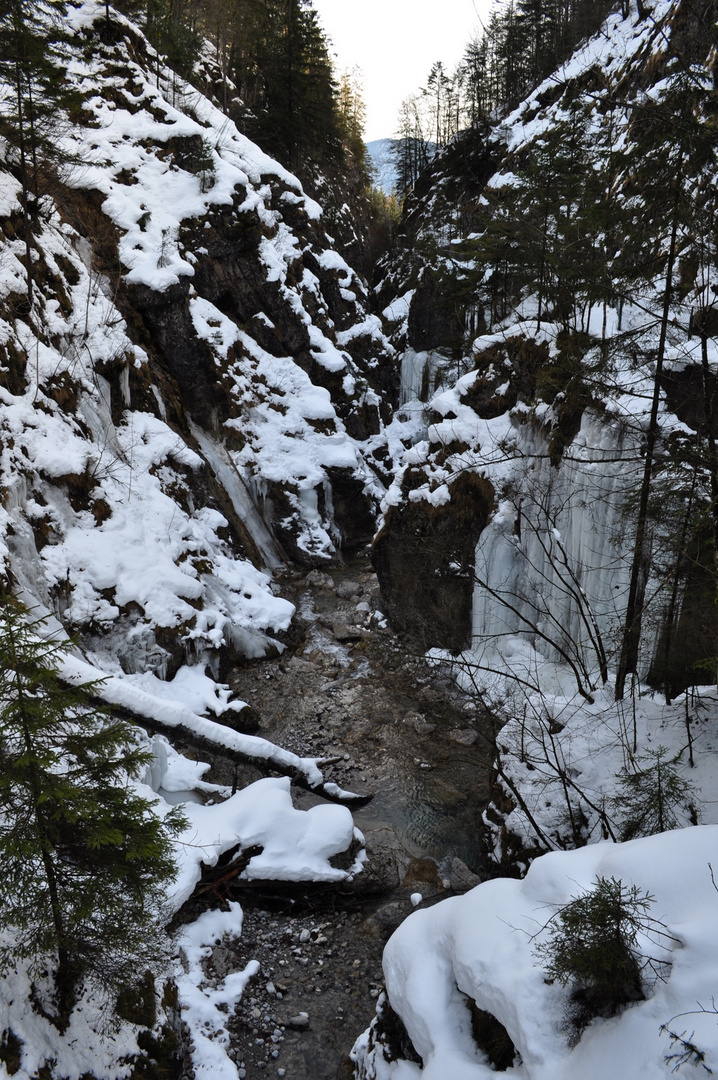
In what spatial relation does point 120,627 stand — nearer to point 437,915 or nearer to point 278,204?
point 437,915

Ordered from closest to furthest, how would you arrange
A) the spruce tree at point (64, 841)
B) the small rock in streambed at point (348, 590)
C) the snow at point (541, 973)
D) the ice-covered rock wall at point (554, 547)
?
the snow at point (541, 973), the spruce tree at point (64, 841), the ice-covered rock wall at point (554, 547), the small rock in streambed at point (348, 590)

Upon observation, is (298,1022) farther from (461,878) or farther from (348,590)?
(348,590)

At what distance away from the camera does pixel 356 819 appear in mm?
7645

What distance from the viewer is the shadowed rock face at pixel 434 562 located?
1102 cm

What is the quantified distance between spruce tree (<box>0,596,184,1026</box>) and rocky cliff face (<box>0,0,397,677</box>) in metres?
4.84

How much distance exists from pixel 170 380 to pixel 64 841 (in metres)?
13.6

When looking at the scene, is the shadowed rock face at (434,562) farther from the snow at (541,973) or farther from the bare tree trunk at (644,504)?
the snow at (541,973)

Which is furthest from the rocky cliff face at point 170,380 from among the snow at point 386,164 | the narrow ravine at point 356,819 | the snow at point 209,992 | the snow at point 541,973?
the snow at point 386,164

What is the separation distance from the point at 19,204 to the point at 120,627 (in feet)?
29.7

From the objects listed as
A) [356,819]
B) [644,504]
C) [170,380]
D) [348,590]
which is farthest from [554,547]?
[170,380]

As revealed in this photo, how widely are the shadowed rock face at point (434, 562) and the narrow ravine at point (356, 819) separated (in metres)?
0.73

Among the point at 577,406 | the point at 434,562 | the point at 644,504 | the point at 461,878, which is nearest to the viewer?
the point at 644,504

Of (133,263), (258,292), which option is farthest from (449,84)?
(133,263)

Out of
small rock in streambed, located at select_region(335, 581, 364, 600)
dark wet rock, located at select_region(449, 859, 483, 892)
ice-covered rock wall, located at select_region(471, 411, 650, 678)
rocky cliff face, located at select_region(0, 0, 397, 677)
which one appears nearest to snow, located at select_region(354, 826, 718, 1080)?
dark wet rock, located at select_region(449, 859, 483, 892)
